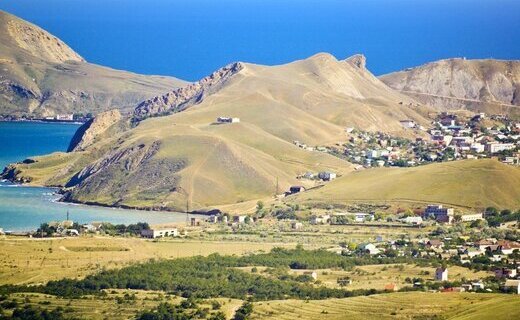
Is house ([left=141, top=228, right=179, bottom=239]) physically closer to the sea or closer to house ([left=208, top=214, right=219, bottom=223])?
the sea

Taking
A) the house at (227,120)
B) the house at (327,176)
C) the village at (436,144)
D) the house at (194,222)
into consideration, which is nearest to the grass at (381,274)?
the house at (194,222)

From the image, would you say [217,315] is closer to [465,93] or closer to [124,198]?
[124,198]

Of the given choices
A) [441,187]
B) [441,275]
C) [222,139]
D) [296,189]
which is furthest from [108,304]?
[222,139]

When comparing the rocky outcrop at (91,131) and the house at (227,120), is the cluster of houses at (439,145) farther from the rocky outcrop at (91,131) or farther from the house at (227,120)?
the rocky outcrop at (91,131)

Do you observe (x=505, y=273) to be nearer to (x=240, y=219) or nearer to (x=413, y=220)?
(x=413, y=220)

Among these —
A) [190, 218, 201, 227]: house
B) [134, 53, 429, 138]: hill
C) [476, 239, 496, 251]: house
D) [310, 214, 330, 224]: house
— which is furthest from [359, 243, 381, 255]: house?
[134, 53, 429, 138]: hill

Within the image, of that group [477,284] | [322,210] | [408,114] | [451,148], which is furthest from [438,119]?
[477,284]
